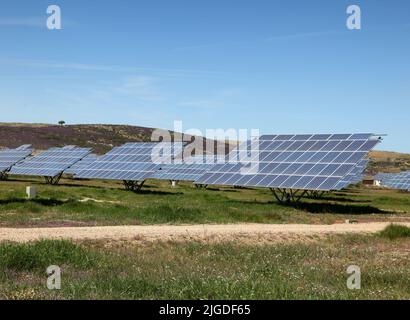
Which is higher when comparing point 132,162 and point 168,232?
point 132,162

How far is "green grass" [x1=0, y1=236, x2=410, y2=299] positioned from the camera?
9.43 metres

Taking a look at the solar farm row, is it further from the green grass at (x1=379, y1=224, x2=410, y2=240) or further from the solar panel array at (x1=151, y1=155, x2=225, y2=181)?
the green grass at (x1=379, y1=224, x2=410, y2=240)

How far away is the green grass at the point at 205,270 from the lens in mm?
9430

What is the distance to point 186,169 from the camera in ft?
194

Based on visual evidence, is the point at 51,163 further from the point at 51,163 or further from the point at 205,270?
the point at 205,270

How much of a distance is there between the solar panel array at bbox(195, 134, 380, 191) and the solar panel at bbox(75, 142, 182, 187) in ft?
28.6

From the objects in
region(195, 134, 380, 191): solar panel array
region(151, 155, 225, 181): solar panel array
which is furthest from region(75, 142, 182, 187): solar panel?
region(195, 134, 380, 191): solar panel array

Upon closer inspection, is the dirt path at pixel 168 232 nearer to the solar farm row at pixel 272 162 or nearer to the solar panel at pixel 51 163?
the solar farm row at pixel 272 162

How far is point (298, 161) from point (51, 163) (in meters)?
31.4

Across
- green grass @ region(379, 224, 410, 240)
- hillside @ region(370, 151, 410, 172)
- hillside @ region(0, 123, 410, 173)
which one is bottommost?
hillside @ region(370, 151, 410, 172)

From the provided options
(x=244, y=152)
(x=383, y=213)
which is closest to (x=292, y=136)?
(x=244, y=152)

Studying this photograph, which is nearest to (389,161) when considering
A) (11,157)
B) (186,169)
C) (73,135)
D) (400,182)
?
(73,135)

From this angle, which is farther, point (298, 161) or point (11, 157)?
point (11, 157)
